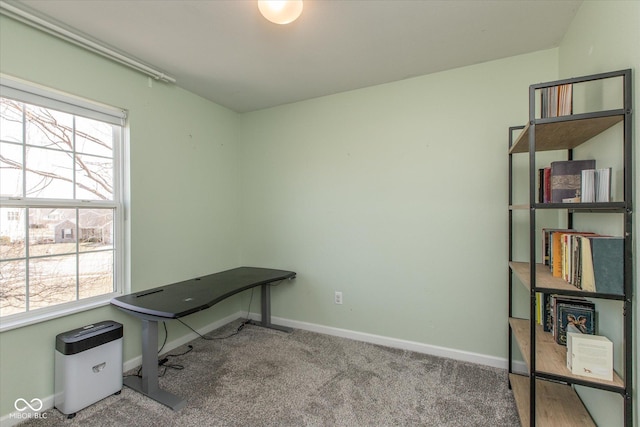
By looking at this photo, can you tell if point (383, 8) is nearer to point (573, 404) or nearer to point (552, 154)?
point (552, 154)

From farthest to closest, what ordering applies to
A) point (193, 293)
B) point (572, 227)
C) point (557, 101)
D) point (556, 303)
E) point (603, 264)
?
point (193, 293), point (572, 227), point (556, 303), point (557, 101), point (603, 264)

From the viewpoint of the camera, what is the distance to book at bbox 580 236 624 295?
1.25 m

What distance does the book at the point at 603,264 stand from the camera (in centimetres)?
125

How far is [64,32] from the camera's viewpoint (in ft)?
6.11

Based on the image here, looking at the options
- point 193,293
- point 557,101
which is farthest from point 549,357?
point 193,293

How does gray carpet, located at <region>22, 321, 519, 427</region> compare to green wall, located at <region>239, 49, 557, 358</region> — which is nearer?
gray carpet, located at <region>22, 321, 519, 427</region>

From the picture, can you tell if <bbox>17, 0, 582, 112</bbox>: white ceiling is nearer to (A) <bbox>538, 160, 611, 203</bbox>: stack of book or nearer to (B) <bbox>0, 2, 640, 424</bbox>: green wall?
(B) <bbox>0, 2, 640, 424</bbox>: green wall

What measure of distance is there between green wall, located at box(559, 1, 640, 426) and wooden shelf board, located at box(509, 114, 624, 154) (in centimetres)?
9

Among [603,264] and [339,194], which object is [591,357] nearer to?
[603,264]

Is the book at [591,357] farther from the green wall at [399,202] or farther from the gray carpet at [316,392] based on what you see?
the green wall at [399,202]

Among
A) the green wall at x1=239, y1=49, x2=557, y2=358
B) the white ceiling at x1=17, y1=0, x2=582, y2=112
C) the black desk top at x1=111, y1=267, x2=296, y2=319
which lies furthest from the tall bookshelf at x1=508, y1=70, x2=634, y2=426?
the black desk top at x1=111, y1=267, x2=296, y2=319

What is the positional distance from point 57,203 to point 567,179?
3110mm

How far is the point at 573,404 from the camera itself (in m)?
1.69

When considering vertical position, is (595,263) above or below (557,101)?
below
